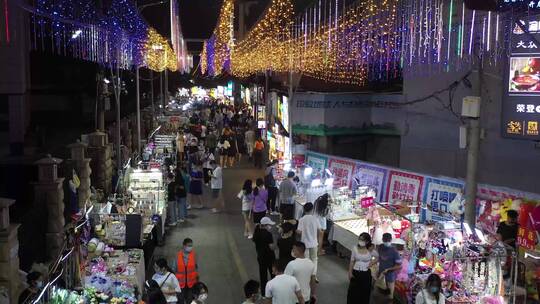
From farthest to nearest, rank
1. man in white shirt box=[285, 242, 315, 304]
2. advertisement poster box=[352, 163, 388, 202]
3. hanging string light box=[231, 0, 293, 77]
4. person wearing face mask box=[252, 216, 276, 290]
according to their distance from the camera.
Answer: hanging string light box=[231, 0, 293, 77], advertisement poster box=[352, 163, 388, 202], person wearing face mask box=[252, 216, 276, 290], man in white shirt box=[285, 242, 315, 304]

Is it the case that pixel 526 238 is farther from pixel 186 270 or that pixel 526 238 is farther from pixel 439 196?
pixel 186 270

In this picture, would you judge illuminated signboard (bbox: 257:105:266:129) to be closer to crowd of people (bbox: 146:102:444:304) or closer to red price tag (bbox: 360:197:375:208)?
crowd of people (bbox: 146:102:444:304)

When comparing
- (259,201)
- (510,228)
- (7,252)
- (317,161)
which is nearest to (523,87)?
(510,228)

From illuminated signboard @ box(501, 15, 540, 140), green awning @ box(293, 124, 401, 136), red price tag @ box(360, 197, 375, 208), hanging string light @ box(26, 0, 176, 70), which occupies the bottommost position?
red price tag @ box(360, 197, 375, 208)

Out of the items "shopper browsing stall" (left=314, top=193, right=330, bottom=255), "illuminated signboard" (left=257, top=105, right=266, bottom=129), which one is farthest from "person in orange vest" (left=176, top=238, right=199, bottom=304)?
"illuminated signboard" (left=257, top=105, right=266, bottom=129)

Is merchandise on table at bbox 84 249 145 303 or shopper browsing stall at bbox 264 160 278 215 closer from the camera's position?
merchandise on table at bbox 84 249 145 303

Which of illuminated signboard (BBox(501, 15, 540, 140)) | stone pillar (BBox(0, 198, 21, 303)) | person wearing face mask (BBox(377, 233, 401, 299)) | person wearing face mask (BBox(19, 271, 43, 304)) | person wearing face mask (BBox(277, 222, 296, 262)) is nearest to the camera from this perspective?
person wearing face mask (BBox(19, 271, 43, 304))

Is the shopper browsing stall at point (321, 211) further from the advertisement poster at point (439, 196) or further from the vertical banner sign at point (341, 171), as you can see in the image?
the vertical banner sign at point (341, 171)

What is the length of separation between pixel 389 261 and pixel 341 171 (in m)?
8.34

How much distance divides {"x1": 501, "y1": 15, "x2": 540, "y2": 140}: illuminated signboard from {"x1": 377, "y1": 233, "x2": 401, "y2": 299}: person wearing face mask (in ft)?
18.4

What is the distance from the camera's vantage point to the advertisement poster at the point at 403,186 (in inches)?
557

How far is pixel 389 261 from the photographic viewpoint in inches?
364

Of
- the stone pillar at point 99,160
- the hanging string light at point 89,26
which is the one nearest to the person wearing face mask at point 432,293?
the hanging string light at point 89,26

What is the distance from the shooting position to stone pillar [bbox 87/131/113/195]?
17.2 metres
